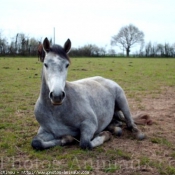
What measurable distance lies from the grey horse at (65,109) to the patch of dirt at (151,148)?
0.77 ft

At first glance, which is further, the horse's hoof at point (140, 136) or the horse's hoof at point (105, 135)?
the horse's hoof at point (140, 136)

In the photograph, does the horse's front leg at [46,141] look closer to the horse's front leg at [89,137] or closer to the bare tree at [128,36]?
the horse's front leg at [89,137]

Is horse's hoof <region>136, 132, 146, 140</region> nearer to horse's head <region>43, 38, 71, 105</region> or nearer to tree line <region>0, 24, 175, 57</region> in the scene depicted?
horse's head <region>43, 38, 71, 105</region>

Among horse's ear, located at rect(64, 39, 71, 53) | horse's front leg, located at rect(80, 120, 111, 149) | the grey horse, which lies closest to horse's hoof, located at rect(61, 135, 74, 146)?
the grey horse

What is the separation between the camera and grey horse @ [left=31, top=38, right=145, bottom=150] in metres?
Answer: 3.92

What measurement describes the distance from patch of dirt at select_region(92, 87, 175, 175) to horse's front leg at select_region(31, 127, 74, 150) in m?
0.71

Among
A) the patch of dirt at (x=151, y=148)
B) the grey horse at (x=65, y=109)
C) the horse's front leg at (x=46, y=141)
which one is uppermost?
the grey horse at (x=65, y=109)

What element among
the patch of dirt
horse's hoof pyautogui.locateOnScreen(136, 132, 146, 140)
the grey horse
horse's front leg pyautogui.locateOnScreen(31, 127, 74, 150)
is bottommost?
the patch of dirt

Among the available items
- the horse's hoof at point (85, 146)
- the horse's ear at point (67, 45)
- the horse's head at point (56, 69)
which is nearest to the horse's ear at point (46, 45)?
the horse's head at point (56, 69)

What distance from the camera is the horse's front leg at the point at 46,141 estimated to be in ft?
13.8

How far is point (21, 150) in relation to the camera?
14.1 ft

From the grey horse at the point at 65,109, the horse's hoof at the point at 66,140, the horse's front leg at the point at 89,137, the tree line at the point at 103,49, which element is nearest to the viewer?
the grey horse at the point at 65,109

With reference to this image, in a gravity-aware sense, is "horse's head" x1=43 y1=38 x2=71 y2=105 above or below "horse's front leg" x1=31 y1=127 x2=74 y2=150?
above

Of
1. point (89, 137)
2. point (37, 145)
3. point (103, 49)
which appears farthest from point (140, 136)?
point (103, 49)
